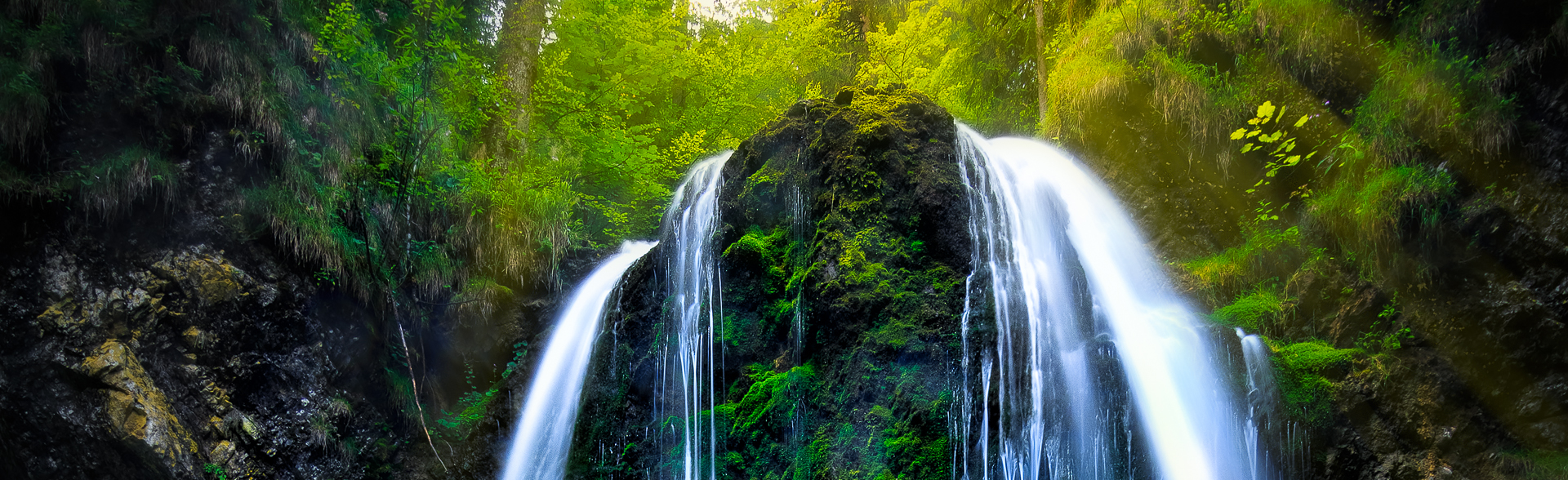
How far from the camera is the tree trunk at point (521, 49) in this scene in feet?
28.2

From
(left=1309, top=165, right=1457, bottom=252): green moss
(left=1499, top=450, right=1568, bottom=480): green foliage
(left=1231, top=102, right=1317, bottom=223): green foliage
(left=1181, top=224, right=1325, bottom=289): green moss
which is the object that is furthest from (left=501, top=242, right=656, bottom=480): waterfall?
(left=1499, top=450, right=1568, bottom=480): green foliage

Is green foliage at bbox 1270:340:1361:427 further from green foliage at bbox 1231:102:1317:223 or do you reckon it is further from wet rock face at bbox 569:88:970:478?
wet rock face at bbox 569:88:970:478

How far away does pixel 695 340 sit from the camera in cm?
554

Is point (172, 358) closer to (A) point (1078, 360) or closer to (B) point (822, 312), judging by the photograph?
(B) point (822, 312)

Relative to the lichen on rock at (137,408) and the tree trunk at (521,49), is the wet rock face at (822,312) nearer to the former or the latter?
the lichen on rock at (137,408)

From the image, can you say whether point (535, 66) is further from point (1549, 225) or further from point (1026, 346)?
point (1549, 225)

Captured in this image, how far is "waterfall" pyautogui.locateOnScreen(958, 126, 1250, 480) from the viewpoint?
4.23m

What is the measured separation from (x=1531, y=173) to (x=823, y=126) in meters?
5.32

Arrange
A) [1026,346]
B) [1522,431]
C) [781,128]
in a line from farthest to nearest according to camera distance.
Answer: [781,128] < [1026,346] < [1522,431]

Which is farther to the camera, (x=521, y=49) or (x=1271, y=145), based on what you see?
(x=521, y=49)

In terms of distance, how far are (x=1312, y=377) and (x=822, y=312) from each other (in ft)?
13.4

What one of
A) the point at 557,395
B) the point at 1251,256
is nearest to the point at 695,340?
the point at 557,395

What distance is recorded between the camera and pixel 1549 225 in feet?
13.5

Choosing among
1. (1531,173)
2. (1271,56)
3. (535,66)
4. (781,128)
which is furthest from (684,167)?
(1531,173)
